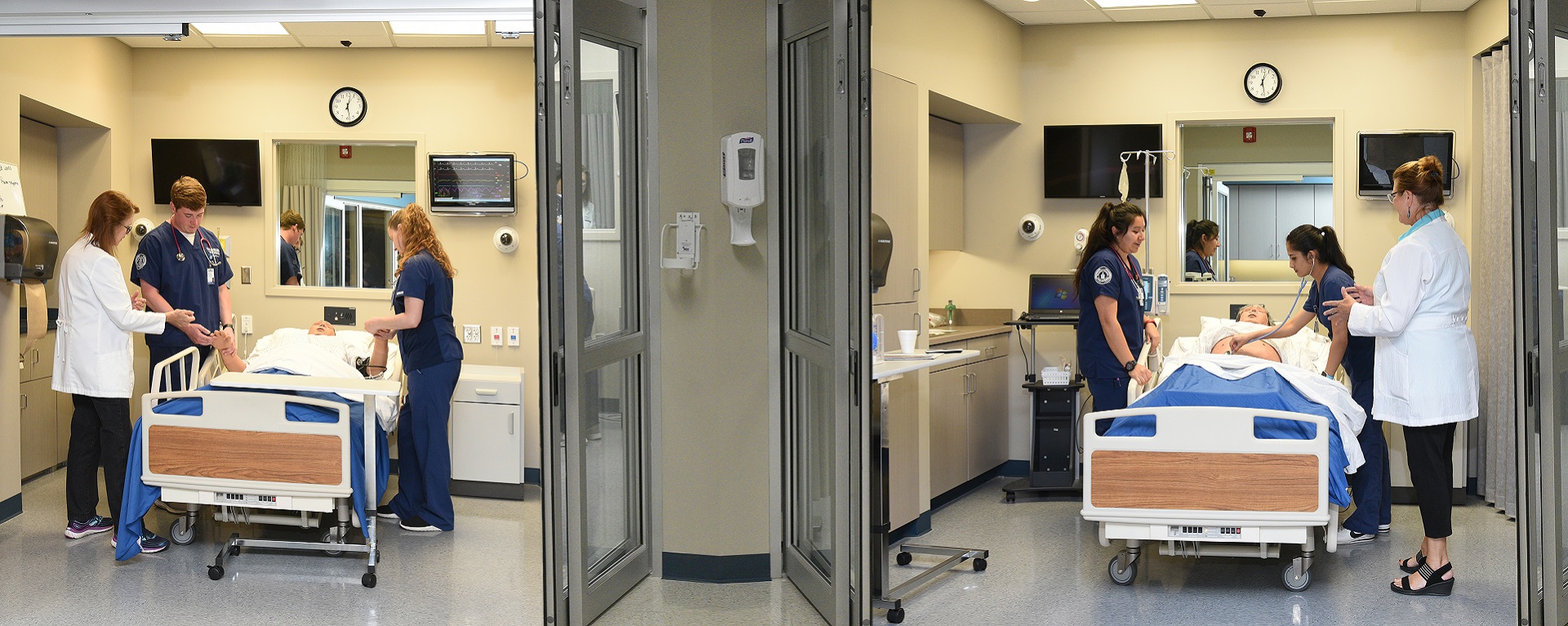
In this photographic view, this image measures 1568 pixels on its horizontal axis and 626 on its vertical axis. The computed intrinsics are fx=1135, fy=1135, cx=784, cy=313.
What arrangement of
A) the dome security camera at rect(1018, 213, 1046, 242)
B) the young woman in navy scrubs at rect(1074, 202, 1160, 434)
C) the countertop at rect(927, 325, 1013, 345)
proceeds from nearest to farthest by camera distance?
1. the young woman in navy scrubs at rect(1074, 202, 1160, 434)
2. the countertop at rect(927, 325, 1013, 345)
3. the dome security camera at rect(1018, 213, 1046, 242)

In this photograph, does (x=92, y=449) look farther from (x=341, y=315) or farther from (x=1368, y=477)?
(x=1368, y=477)

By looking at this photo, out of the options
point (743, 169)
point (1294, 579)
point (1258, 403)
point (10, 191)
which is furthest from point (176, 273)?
point (1294, 579)

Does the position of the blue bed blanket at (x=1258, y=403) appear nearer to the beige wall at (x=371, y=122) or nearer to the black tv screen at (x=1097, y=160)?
the black tv screen at (x=1097, y=160)

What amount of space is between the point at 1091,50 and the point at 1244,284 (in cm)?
154

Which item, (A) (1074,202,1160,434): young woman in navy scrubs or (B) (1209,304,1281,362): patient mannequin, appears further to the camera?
(B) (1209,304,1281,362): patient mannequin

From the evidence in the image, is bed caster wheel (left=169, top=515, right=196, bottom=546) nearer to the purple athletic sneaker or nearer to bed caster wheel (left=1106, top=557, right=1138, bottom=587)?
the purple athletic sneaker

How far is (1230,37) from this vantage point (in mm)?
6152

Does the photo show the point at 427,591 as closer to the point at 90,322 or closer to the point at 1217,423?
the point at 90,322

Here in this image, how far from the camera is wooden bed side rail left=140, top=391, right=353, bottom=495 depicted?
4195 mm

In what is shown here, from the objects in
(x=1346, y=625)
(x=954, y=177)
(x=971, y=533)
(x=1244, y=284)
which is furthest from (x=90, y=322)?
(x=1244, y=284)

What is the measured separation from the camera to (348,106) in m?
6.20

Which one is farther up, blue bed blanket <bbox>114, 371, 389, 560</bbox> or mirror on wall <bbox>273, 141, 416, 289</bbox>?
mirror on wall <bbox>273, 141, 416, 289</bbox>

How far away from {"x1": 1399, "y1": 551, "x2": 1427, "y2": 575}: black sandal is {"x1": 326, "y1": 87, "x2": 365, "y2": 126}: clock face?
212 inches

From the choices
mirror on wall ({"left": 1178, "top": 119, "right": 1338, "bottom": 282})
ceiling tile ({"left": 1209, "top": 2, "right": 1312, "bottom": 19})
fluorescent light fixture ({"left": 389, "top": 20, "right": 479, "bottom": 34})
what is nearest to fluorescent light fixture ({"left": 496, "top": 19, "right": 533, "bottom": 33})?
fluorescent light fixture ({"left": 389, "top": 20, "right": 479, "bottom": 34})
